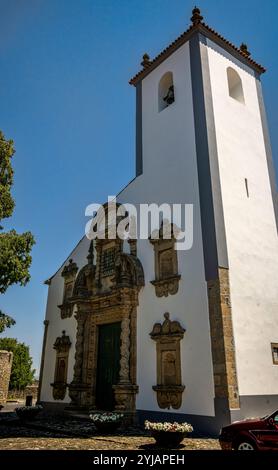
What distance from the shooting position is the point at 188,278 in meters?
11.0

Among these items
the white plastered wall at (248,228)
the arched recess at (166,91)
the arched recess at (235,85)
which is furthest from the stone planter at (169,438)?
the arched recess at (235,85)

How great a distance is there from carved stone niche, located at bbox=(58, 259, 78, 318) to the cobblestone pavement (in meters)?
5.63

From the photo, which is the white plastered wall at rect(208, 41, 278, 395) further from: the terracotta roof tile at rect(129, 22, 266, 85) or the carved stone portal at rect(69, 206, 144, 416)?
the carved stone portal at rect(69, 206, 144, 416)

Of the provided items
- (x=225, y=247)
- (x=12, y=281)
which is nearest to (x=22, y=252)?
(x=12, y=281)

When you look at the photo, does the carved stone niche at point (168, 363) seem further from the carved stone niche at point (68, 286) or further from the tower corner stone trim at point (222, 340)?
the carved stone niche at point (68, 286)

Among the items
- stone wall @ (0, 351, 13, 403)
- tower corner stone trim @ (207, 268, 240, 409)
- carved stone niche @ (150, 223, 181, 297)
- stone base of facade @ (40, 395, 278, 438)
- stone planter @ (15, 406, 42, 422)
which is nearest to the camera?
stone base of facade @ (40, 395, 278, 438)

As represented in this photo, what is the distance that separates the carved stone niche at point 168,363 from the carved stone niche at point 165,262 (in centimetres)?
87

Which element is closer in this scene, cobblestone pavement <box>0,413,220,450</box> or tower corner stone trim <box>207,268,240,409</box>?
cobblestone pavement <box>0,413,220,450</box>

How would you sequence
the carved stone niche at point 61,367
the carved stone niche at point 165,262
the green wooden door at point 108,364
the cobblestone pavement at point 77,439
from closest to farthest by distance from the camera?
the cobblestone pavement at point 77,439 → the carved stone niche at point 165,262 → the green wooden door at point 108,364 → the carved stone niche at point 61,367

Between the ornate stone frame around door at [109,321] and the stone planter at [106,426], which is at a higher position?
the ornate stone frame around door at [109,321]

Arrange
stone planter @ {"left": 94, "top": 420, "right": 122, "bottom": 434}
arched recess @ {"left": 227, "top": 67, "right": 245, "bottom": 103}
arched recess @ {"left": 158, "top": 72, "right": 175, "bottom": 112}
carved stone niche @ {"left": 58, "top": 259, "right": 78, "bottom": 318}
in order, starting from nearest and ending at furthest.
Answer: stone planter @ {"left": 94, "top": 420, "right": 122, "bottom": 434} < arched recess @ {"left": 158, "top": 72, "right": 175, "bottom": 112} < arched recess @ {"left": 227, "top": 67, "right": 245, "bottom": 103} < carved stone niche @ {"left": 58, "top": 259, "right": 78, "bottom": 318}

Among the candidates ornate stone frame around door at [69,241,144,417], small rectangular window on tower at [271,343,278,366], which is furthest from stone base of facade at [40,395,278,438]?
ornate stone frame around door at [69,241,144,417]

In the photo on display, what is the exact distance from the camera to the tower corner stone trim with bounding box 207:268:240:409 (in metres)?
9.08

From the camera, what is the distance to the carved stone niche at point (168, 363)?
10.2 meters
